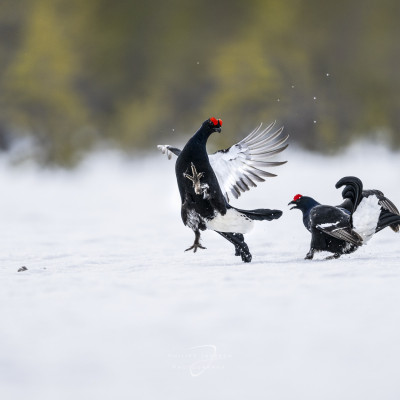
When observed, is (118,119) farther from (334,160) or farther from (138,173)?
(334,160)

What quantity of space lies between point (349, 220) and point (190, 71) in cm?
1839

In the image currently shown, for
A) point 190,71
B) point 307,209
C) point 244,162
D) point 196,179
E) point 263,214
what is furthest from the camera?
point 190,71

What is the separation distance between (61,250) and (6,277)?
1369 mm

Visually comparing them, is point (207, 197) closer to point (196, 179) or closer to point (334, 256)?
point (196, 179)

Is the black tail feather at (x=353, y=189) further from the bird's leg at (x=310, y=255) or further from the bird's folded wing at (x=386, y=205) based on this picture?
the bird's leg at (x=310, y=255)

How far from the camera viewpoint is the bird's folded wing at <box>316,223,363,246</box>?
4.14m

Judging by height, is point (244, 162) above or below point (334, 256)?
above

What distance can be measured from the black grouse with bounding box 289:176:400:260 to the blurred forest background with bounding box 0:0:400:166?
12651mm

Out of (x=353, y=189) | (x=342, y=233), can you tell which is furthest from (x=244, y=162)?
(x=342, y=233)

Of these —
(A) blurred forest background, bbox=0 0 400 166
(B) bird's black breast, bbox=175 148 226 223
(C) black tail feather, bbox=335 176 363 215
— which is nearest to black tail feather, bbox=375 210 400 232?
(C) black tail feather, bbox=335 176 363 215

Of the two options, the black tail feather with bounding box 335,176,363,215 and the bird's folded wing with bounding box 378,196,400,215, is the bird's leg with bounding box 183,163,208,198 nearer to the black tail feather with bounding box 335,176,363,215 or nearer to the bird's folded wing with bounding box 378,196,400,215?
the black tail feather with bounding box 335,176,363,215

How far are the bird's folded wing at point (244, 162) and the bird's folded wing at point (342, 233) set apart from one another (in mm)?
544

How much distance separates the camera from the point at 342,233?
414 cm

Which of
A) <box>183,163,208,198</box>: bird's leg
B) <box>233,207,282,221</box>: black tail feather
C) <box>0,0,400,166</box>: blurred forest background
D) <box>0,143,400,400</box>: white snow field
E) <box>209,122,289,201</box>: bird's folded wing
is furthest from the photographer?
<box>0,0,400,166</box>: blurred forest background
